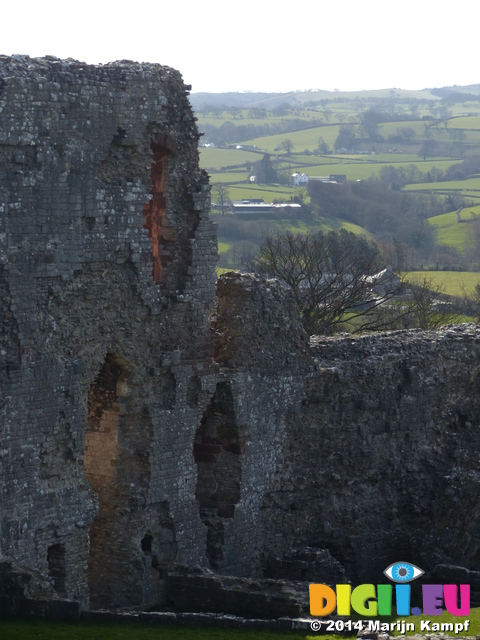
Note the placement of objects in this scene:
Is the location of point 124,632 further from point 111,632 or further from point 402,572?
point 402,572

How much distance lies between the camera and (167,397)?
29.5 m

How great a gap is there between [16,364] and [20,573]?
11.1 ft

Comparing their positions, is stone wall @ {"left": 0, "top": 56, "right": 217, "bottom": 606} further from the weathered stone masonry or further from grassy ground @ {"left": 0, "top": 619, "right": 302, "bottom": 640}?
grassy ground @ {"left": 0, "top": 619, "right": 302, "bottom": 640}

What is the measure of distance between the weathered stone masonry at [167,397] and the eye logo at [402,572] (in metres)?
0.51

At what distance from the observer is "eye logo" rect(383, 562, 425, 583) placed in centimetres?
3120

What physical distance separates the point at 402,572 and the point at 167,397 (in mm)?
5858

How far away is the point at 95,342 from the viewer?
28.1 metres

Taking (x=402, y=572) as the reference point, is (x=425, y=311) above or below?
above

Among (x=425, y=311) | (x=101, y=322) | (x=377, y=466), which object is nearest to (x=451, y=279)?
(x=425, y=311)

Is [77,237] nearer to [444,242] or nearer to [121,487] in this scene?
[121,487]

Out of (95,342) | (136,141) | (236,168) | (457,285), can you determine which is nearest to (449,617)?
(95,342)

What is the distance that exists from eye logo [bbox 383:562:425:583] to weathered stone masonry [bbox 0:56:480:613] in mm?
507

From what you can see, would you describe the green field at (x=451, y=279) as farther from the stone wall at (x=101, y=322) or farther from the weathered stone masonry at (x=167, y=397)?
the stone wall at (x=101, y=322)

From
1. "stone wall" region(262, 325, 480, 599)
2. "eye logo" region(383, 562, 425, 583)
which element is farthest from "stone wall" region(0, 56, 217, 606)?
"eye logo" region(383, 562, 425, 583)
